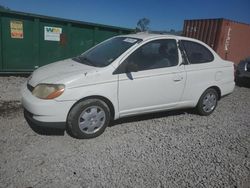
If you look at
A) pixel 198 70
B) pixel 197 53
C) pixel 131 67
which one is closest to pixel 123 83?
pixel 131 67

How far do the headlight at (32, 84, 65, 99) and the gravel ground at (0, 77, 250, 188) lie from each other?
0.72 meters

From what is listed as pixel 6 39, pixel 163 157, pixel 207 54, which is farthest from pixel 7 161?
pixel 6 39

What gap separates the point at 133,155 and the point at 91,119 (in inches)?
34.7

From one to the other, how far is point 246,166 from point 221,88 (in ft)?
7.59

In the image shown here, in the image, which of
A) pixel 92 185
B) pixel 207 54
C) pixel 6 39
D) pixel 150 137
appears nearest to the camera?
pixel 92 185

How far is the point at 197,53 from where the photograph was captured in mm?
5402

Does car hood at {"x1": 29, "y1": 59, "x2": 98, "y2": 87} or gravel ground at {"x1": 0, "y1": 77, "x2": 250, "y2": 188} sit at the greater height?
car hood at {"x1": 29, "y1": 59, "x2": 98, "y2": 87}

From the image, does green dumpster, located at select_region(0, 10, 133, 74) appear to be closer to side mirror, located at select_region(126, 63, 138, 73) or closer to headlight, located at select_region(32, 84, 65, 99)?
headlight, located at select_region(32, 84, 65, 99)

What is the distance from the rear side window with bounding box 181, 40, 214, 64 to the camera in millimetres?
5242

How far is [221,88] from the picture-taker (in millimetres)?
5789

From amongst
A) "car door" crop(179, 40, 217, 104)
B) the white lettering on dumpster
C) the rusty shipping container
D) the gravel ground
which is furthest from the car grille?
the rusty shipping container

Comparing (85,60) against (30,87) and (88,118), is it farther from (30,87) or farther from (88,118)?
(88,118)

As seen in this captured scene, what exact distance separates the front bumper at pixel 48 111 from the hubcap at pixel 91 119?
272 mm

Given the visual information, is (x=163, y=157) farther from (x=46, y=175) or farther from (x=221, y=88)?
(x=221, y=88)
